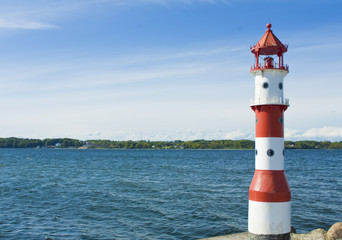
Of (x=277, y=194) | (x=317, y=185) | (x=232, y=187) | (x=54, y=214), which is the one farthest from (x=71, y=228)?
(x=317, y=185)

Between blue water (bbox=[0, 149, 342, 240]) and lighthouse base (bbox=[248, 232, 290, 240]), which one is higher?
lighthouse base (bbox=[248, 232, 290, 240])

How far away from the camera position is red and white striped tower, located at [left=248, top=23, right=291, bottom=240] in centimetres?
1326

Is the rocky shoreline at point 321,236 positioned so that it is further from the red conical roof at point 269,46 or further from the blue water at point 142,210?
the red conical roof at point 269,46

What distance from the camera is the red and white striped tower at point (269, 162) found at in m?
13.3

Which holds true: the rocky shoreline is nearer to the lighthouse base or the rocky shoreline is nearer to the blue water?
the lighthouse base

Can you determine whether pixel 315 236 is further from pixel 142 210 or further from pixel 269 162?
pixel 142 210

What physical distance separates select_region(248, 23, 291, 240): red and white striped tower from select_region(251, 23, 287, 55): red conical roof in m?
0.18

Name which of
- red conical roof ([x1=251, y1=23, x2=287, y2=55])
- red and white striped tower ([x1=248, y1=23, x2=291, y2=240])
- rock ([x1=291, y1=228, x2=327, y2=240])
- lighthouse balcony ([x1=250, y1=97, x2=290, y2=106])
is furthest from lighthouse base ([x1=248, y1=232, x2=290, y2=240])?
red conical roof ([x1=251, y1=23, x2=287, y2=55])

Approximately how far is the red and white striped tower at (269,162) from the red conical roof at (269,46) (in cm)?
18

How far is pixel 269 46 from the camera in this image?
555 inches

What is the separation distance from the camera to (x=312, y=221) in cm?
2548

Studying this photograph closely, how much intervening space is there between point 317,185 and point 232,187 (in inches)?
480

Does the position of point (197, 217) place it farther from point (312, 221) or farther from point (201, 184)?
point (201, 184)

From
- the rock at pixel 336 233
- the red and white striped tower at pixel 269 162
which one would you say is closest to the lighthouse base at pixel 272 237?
the red and white striped tower at pixel 269 162
